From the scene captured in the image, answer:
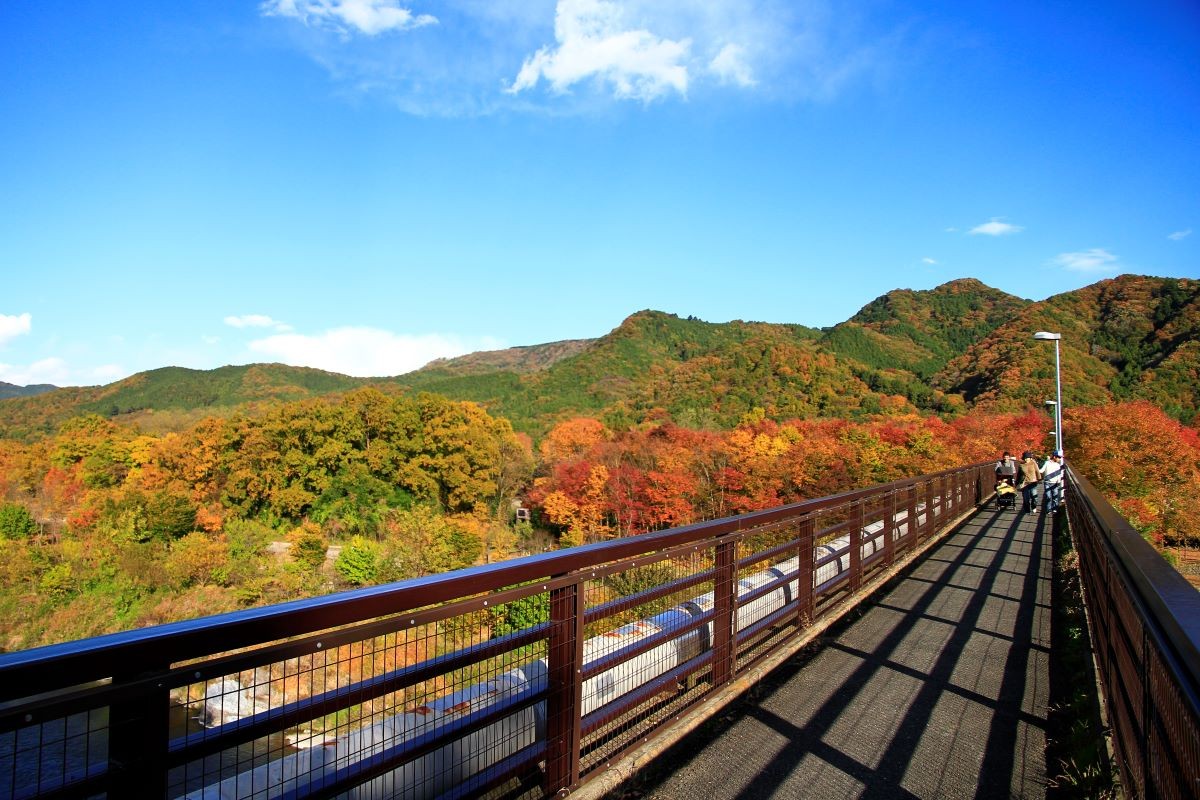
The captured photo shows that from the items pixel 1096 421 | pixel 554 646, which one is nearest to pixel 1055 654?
pixel 554 646

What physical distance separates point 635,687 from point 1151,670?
204 centimetres

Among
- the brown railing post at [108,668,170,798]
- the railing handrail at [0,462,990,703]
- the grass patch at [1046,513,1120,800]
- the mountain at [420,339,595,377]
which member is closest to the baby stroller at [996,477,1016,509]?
the grass patch at [1046,513,1120,800]

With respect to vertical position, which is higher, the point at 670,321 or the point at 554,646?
the point at 670,321

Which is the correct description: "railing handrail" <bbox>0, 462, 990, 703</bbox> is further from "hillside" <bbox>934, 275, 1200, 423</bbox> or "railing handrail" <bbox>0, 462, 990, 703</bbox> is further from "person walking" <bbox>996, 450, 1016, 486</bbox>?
"hillside" <bbox>934, 275, 1200, 423</bbox>

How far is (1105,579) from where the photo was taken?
3.47 metres

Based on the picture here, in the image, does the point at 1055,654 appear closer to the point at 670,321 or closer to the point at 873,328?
the point at 873,328

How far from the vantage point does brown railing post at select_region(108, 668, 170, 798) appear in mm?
1456

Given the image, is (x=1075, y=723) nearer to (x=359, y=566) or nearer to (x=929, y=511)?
(x=929, y=511)

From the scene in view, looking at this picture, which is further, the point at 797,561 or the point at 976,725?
the point at 797,561

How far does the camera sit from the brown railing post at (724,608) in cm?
368

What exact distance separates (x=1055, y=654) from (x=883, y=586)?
189 cm

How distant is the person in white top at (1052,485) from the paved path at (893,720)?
8.40 meters

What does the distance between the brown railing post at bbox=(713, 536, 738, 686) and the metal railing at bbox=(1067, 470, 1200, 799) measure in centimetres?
176

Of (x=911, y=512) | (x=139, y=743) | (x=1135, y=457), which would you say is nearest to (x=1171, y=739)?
(x=139, y=743)
